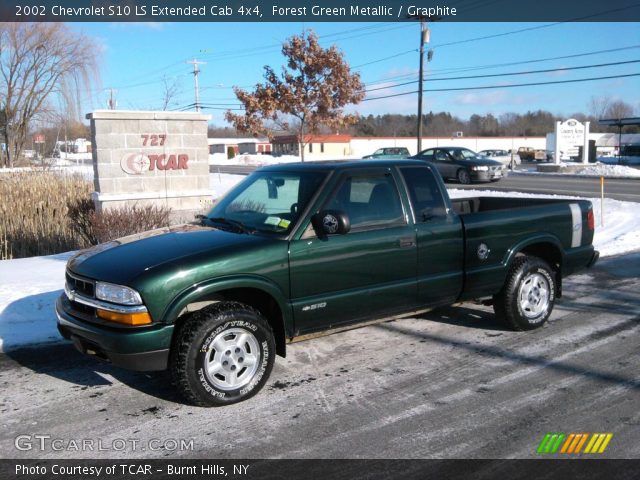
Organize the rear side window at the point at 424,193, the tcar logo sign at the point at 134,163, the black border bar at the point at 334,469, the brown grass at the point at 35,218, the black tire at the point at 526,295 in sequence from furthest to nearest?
the tcar logo sign at the point at 134,163
the brown grass at the point at 35,218
the black tire at the point at 526,295
the rear side window at the point at 424,193
the black border bar at the point at 334,469

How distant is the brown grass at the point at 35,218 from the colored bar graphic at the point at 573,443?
892cm

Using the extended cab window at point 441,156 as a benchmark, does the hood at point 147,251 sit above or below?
below

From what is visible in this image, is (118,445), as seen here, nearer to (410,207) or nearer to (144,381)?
(144,381)

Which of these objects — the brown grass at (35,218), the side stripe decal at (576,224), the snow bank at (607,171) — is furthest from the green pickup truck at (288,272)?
the snow bank at (607,171)

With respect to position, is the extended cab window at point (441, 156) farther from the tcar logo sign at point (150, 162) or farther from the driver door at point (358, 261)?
the driver door at point (358, 261)

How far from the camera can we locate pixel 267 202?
16.8ft

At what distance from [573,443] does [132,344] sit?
2.88 metres

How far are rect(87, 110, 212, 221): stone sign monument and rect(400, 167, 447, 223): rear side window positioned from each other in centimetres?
778

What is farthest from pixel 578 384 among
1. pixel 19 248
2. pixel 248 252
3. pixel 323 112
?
pixel 323 112

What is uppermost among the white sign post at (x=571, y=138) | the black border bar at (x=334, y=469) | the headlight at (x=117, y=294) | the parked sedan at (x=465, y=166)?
the white sign post at (x=571, y=138)

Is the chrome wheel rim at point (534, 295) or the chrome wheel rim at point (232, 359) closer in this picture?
the chrome wheel rim at point (232, 359)

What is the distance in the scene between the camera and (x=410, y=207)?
17.3 ft

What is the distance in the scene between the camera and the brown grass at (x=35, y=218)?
33.8 ft

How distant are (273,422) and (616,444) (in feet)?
7.13
